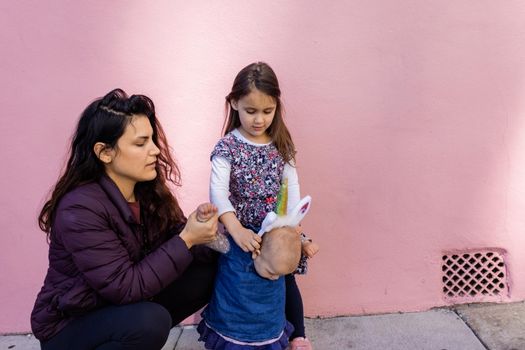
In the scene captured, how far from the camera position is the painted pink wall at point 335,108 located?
229cm

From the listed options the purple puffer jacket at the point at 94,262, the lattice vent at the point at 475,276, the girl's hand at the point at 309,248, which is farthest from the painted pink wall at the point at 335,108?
the purple puffer jacket at the point at 94,262

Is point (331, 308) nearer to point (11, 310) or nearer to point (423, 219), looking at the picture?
point (423, 219)

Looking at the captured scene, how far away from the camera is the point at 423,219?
98.9 inches

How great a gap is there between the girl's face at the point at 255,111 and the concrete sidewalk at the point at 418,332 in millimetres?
1083

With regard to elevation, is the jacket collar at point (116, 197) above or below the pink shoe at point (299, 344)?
above

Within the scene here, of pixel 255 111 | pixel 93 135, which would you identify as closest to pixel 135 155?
pixel 93 135

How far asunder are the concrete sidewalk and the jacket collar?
0.92 metres

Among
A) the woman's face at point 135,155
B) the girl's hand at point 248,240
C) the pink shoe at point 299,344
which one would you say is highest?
the woman's face at point 135,155

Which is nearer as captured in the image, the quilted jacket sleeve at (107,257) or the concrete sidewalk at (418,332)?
the quilted jacket sleeve at (107,257)

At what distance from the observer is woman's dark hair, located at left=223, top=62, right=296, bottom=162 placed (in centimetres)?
195

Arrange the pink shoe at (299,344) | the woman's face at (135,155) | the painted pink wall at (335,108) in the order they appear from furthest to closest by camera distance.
Answer: the painted pink wall at (335,108)
the pink shoe at (299,344)
the woman's face at (135,155)

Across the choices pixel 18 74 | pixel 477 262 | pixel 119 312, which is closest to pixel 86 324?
pixel 119 312

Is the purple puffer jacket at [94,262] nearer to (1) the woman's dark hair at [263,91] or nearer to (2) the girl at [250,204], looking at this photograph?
(2) the girl at [250,204]

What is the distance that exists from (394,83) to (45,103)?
5.34ft
